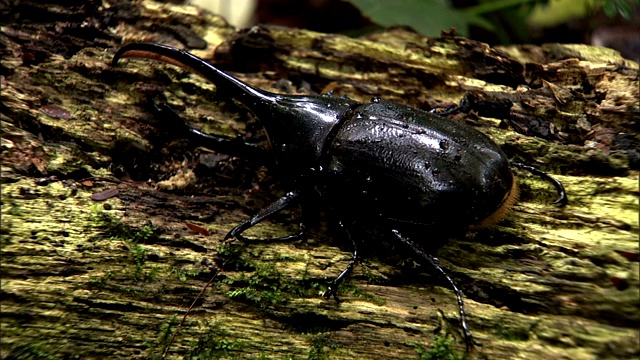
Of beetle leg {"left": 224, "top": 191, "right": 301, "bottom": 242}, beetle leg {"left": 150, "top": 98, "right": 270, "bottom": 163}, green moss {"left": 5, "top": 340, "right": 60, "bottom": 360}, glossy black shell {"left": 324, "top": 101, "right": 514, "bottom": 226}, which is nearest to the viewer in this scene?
green moss {"left": 5, "top": 340, "right": 60, "bottom": 360}

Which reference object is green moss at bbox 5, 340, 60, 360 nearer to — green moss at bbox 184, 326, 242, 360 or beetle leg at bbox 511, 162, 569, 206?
green moss at bbox 184, 326, 242, 360

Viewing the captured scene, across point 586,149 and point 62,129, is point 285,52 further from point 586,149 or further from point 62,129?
point 586,149

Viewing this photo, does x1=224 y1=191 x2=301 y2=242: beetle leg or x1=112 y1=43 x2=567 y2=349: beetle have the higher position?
x1=112 y1=43 x2=567 y2=349: beetle

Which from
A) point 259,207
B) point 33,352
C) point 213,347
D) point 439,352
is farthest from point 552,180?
point 33,352

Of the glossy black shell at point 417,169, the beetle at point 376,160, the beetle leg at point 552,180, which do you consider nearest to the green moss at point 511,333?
the beetle at point 376,160

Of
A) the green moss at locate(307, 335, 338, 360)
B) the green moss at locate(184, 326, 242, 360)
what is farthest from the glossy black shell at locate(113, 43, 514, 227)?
the green moss at locate(184, 326, 242, 360)

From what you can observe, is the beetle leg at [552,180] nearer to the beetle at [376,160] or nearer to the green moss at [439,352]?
the beetle at [376,160]

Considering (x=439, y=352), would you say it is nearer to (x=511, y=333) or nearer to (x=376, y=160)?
(x=511, y=333)

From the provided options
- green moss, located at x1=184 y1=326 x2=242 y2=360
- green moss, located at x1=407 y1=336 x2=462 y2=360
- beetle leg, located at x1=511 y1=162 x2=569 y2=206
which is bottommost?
green moss, located at x1=184 y1=326 x2=242 y2=360
